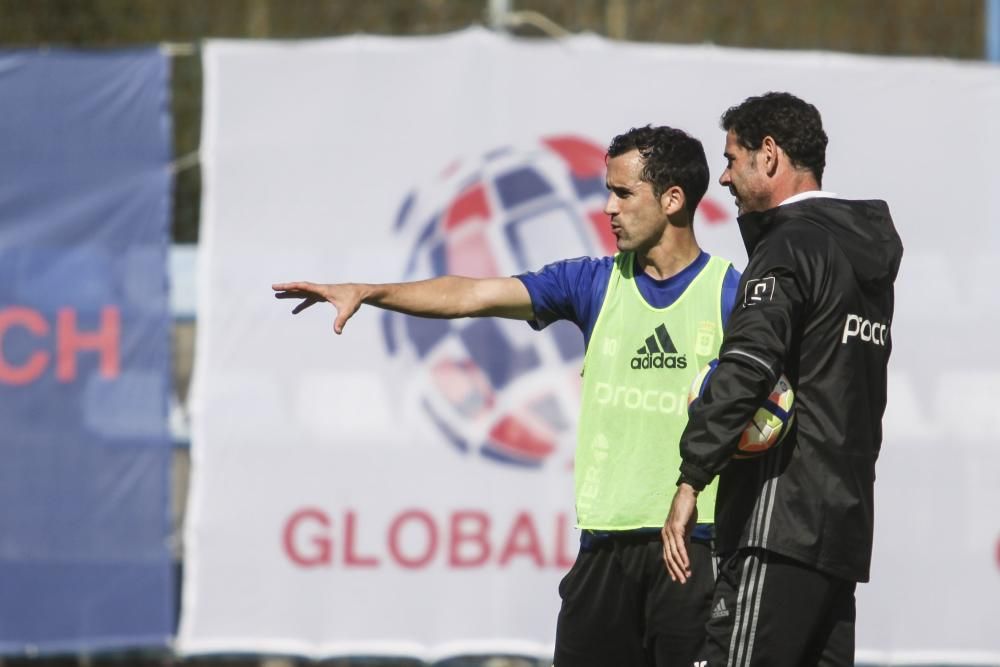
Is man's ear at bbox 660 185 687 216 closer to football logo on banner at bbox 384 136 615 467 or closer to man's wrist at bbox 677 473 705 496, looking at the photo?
man's wrist at bbox 677 473 705 496

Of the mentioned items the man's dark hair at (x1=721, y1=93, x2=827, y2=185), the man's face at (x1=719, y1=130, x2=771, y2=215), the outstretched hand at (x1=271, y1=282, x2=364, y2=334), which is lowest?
the outstretched hand at (x1=271, y1=282, x2=364, y2=334)

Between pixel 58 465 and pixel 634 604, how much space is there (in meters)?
3.24

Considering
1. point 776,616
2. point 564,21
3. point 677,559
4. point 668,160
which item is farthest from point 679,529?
point 564,21

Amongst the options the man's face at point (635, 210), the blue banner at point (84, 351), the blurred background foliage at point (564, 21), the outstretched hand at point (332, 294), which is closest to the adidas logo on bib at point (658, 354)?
the man's face at point (635, 210)

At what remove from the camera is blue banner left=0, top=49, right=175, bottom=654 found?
20.6 feet

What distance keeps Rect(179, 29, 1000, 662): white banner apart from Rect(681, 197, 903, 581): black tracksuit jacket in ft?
8.78

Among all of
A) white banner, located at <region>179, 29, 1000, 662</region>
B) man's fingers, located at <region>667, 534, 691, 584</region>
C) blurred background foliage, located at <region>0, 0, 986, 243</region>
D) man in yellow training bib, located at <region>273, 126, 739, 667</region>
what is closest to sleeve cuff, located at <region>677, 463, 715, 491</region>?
man's fingers, located at <region>667, 534, 691, 584</region>

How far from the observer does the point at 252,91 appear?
21.0ft

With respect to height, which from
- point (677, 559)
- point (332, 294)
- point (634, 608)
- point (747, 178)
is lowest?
point (634, 608)

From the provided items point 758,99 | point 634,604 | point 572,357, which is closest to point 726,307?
point 758,99

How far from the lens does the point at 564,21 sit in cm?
883

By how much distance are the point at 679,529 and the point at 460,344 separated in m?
2.81

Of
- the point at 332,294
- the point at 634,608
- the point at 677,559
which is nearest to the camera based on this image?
the point at 677,559

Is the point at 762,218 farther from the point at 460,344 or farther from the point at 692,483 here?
the point at 460,344
